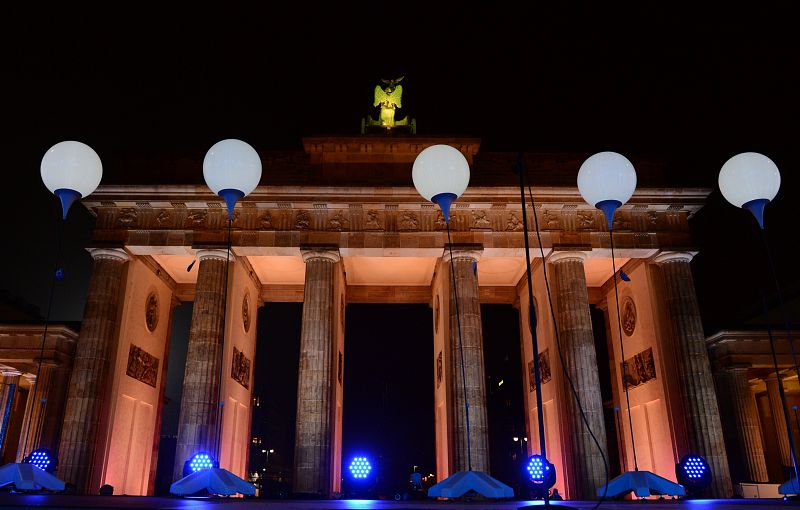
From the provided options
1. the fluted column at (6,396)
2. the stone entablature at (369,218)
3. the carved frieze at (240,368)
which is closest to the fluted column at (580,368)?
the stone entablature at (369,218)

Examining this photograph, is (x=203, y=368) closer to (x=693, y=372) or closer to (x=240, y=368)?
(x=240, y=368)

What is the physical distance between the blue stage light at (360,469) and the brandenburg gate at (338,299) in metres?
1.03

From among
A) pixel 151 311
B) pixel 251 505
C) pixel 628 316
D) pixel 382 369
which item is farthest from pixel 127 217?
pixel 628 316

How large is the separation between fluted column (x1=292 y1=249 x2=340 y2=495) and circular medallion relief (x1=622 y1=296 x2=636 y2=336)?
42.0 feet

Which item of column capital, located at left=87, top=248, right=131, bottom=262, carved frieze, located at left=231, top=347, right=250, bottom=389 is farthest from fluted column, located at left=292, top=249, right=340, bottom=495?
column capital, located at left=87, top=248, right=131, bottom=262

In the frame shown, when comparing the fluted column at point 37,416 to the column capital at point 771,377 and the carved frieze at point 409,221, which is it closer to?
the carved frieze at point 409,221

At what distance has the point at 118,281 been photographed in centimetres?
2164

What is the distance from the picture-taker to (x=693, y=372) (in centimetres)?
2039

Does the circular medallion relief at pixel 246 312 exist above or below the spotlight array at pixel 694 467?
above

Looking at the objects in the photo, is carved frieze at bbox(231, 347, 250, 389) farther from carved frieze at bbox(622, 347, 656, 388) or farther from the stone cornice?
carved frieze at bbox(622, 347, 656, 388)

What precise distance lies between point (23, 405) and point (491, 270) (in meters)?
27.4

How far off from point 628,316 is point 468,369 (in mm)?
8861

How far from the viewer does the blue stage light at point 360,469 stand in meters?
19.6

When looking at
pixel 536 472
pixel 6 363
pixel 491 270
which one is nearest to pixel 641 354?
pixel 491 270
